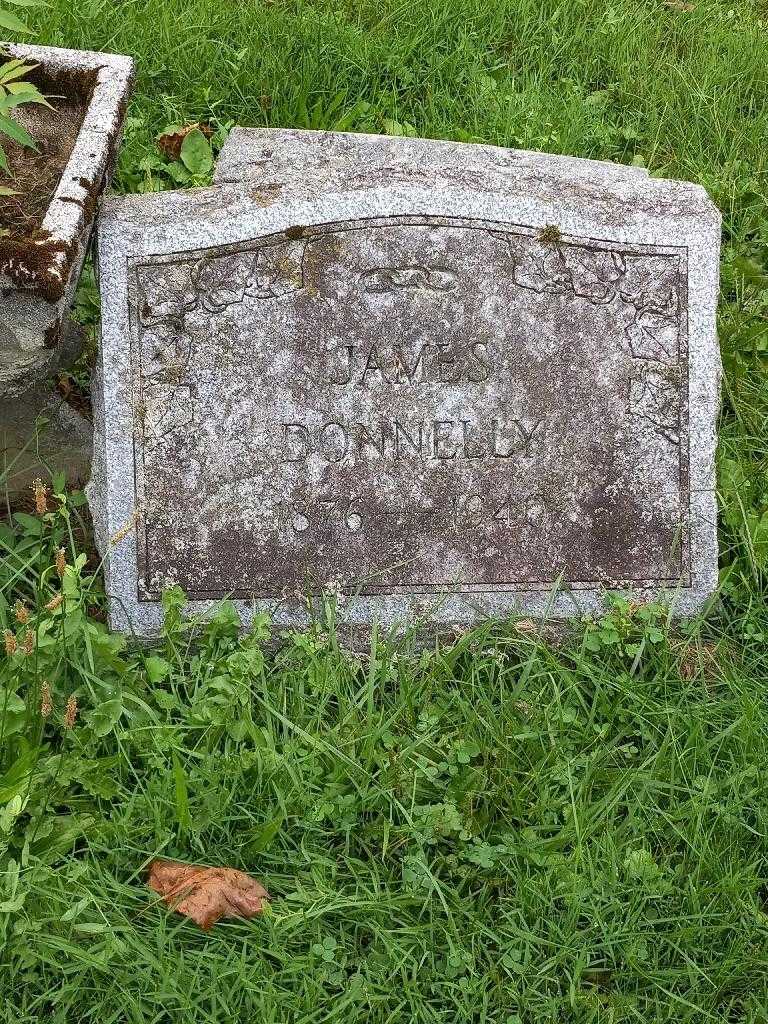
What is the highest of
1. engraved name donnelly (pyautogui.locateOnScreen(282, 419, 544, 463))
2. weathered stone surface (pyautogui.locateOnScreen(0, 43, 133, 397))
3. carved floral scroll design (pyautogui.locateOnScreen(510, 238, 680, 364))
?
weathered stone surface (pyautogui.locateOnScreen(0, 43, 133, 397))

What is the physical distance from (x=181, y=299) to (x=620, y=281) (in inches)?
44.1

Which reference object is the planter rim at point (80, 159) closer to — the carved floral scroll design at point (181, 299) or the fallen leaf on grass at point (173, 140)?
the carved floral scroll design at point (181, 299)

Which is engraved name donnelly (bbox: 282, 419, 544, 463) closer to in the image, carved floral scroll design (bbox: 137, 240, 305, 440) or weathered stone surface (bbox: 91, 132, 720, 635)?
weathered stone surface (bbox: 91, 132, 720, 635)

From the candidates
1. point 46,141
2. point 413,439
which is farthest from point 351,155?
→ point 413,439

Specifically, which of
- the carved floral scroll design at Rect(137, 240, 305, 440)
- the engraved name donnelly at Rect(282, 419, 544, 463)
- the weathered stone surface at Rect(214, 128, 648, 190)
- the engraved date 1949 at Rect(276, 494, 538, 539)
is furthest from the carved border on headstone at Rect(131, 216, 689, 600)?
the weathered stone surface at Rect(214, 128, 648, 190)

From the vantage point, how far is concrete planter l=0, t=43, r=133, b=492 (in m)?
2.13

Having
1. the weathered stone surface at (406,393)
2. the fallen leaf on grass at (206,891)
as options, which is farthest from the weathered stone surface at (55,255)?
the fallen leaf on grass at (206,891)

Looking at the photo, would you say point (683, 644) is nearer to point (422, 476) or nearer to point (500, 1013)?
point (422, 476)

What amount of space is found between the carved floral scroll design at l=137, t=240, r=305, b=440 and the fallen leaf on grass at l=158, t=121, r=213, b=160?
130cm

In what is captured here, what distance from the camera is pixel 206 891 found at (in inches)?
79.8

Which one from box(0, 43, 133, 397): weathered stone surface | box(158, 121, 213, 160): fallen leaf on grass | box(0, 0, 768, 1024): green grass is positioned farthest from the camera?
box(158, 121, 213, 160): fallen leaf on grass

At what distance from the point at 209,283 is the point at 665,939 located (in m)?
1.85

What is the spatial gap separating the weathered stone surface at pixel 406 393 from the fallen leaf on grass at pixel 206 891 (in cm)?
63

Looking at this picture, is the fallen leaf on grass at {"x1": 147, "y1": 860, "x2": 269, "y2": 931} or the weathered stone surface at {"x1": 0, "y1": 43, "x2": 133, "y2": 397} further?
the weathered stone surface at {"x1": 0, "y1": 43, "x2": 133, "y2": 397}
